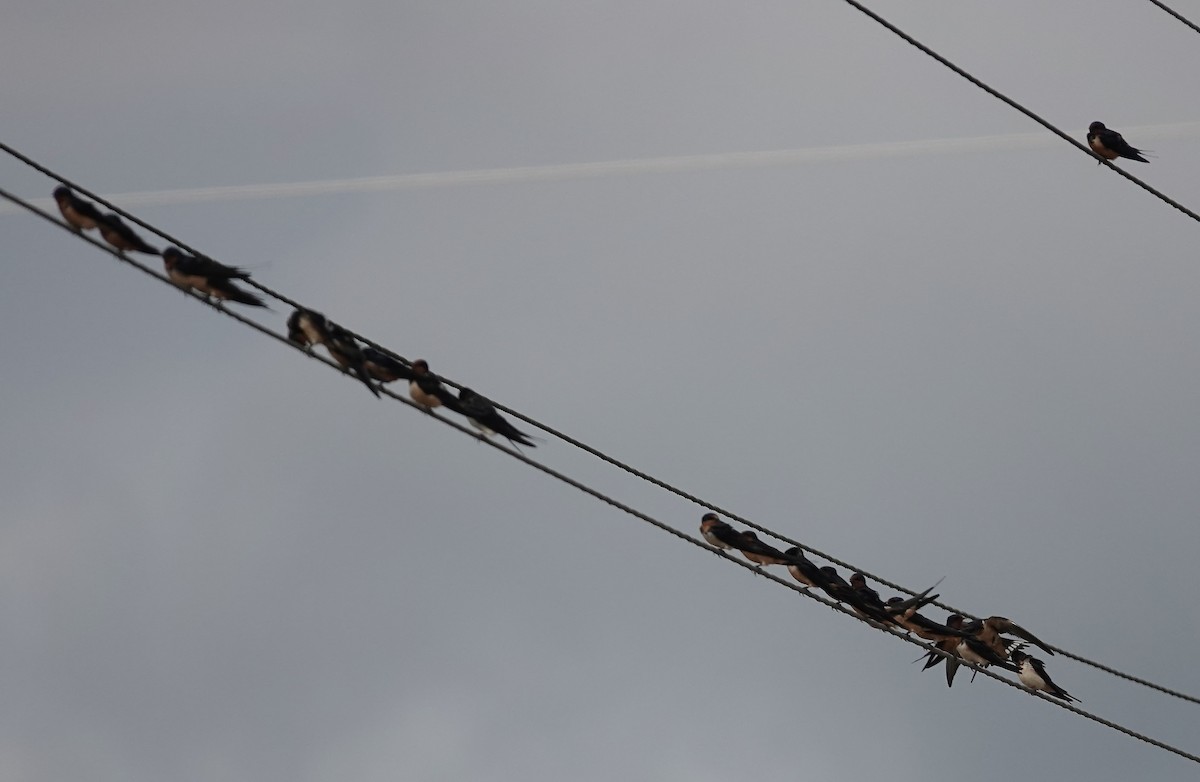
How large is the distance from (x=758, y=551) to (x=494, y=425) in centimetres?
449

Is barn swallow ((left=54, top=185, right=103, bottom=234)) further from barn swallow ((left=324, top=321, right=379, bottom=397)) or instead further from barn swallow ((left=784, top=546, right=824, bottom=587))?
barn swallow ((left=784, top=546, right=824, bottom=587))

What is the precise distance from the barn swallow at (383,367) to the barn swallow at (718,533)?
5579 mm

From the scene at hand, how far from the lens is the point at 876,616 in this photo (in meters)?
20.1

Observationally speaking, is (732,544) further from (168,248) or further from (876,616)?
(168,248)

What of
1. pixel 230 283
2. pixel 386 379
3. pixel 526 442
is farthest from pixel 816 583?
pixel 230 283

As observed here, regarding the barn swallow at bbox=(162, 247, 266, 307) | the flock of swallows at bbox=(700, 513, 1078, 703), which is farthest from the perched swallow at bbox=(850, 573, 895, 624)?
the barn swallow at bbox=(162, 247, 266, 307)

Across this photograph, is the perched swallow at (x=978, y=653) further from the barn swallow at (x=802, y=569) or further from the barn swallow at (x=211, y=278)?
the barn swallow at (x=211, y=278)

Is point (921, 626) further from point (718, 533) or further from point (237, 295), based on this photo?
point (237, 295)

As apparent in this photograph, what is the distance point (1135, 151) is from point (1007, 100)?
33.3 ft

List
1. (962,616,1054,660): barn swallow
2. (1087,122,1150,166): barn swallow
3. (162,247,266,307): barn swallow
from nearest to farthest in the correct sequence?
(162,247,266,307): barn swallow → (962,616,1054,660): barn swallow → (1087,122,1150,166): barn swallow

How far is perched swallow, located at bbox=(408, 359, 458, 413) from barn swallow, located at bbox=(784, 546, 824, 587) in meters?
4.36

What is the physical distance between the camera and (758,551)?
21.7m

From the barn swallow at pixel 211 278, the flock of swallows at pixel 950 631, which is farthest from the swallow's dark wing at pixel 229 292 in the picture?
the flock of swallows at pixel 950 631

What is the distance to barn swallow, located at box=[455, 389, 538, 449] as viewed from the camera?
18000mm
